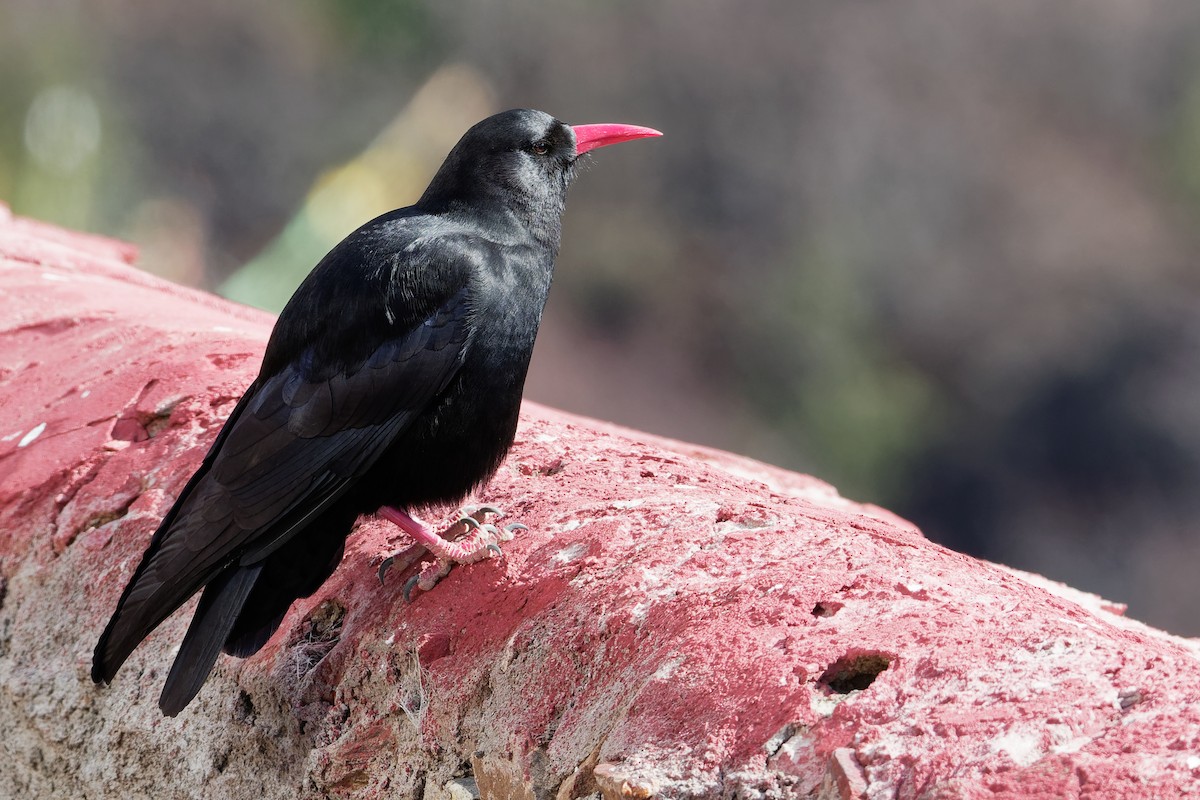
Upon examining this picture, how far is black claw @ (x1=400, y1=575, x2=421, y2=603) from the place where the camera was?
266 centimetres

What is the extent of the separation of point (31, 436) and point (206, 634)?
1254mm

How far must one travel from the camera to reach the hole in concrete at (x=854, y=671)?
1941mm

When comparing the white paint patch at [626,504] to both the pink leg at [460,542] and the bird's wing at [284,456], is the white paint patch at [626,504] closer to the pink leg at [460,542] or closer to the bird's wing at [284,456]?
the pink leg at [460,542]

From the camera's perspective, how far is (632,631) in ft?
7.18

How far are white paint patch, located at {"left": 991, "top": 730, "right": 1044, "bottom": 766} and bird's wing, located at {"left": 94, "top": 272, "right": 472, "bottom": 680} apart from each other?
1.55 meters

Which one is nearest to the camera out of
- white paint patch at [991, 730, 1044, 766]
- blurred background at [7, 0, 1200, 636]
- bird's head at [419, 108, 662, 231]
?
white paint patch at [991, 730, 1044, 766]

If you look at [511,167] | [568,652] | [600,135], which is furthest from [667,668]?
[600,135]

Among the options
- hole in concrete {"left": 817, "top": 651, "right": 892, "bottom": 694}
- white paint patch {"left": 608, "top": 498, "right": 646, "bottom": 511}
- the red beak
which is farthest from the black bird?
hole in concrete {"left": 817, "top": 651, "right": 892, "bottom": 694}

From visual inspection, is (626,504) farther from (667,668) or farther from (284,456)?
(284,456)

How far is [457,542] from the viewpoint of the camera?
2.72 meters

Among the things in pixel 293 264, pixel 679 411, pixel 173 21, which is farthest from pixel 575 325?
pixel 173 21

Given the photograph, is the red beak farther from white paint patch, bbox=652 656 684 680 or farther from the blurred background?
the blurred background

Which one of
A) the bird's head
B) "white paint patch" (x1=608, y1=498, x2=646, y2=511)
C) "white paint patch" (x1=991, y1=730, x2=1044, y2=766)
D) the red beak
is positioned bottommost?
"white paint patch" (x1=991, y1=730, x2=1044, y2=766)

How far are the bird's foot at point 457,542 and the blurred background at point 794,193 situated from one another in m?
11.0
